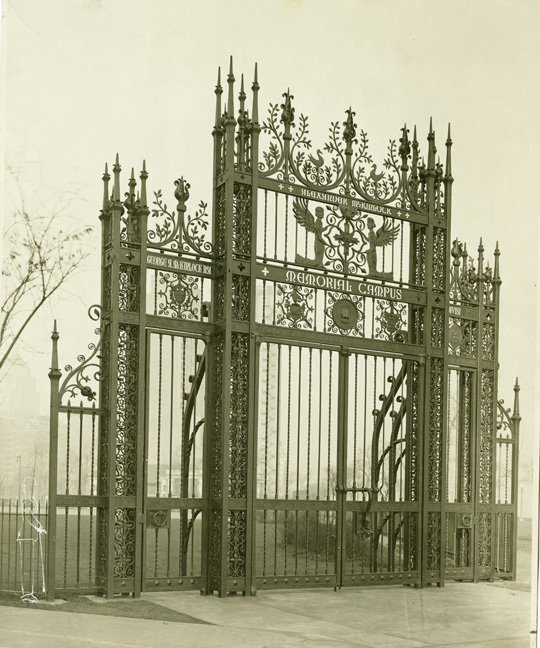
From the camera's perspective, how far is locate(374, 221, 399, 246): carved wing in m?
10.6

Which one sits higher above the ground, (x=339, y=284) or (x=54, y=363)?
(x=339, y=284)

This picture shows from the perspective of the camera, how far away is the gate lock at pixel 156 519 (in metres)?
9.08

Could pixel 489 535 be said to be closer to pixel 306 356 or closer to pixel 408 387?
pixel 408 387

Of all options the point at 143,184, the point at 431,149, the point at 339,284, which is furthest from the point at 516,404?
the point at 143,184

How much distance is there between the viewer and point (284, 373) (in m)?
11.8

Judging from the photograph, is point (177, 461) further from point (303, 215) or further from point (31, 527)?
point (303, 215)

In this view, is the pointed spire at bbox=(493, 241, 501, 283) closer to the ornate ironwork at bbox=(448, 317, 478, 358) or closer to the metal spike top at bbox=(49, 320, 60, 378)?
the ornate ironwork at bbox=(448, 317, 478, 358)

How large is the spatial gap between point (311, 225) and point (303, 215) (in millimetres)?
134

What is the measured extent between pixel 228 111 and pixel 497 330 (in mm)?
4187

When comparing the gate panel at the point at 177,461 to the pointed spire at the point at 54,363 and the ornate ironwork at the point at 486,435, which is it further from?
the ornate ironwork at the point at 486,435

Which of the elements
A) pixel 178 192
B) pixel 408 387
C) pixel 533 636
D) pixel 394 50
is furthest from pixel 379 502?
pixel 394 50

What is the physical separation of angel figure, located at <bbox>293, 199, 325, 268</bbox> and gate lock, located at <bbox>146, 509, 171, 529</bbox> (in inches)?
112

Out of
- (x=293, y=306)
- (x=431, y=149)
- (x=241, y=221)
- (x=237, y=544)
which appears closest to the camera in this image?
(x=237, y=544)

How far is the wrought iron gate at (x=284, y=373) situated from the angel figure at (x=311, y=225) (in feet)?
Result: 0.05
